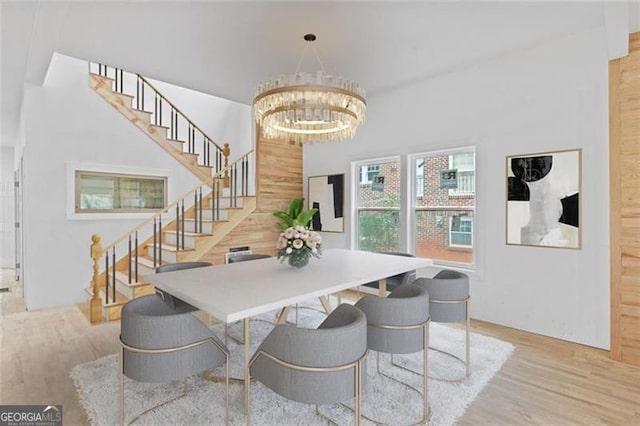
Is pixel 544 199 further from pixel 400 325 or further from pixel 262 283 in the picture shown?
pixel 262 283

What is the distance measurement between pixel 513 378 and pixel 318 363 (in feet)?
6.26

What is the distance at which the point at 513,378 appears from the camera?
8.67 feet

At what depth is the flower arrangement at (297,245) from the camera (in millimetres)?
2764

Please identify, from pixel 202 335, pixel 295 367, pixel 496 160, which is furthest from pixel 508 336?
pixel 202 335

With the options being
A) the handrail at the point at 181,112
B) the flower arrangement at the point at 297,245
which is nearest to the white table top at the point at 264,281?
the flower arrangement at the point at 297,245

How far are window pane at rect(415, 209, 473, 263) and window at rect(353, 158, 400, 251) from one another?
36cm

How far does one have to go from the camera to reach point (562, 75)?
131 inches

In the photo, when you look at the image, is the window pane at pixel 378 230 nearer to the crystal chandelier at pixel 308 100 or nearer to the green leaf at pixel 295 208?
the green leaf at pixel 295 208

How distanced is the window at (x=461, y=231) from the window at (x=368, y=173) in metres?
1.33

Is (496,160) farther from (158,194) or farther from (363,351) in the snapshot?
(158,194)

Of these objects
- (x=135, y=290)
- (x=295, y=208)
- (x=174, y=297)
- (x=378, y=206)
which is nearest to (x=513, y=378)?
(x=174, y=297)

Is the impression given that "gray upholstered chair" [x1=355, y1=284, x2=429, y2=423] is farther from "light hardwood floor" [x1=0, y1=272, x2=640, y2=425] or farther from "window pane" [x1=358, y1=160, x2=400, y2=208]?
"window pane" [x1=358, y1=160, x2=400, y2=208]

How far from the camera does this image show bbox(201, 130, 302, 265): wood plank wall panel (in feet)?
17.3

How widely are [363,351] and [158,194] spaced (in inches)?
192
